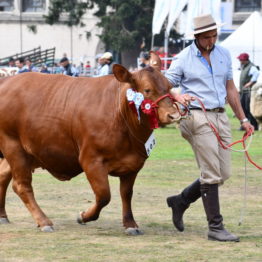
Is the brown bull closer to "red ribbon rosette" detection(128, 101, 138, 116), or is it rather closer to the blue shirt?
"red ribbon rosette" detection(128, 101, 138, 116)

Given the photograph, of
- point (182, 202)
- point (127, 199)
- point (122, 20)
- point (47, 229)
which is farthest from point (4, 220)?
point (122, 20)

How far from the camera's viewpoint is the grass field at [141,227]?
7.86m

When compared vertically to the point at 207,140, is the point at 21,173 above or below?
below

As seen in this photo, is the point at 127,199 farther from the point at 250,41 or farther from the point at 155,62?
the point at 250,41

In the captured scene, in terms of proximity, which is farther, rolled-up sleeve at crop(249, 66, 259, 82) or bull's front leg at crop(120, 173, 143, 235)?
rolled-up sleeve at crop(249, 66, 259, 82)

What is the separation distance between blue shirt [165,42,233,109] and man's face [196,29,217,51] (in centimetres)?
7

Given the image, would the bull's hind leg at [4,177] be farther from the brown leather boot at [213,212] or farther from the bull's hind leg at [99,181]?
the brown leather boot at [213,212]

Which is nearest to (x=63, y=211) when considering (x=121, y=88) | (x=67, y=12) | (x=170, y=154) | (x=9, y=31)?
(x=121, y=88)

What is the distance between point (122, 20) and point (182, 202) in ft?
153

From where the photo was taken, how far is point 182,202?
928cm

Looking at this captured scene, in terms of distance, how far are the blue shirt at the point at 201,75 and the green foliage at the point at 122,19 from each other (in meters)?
44.7

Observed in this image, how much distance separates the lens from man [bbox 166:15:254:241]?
8.60 meters

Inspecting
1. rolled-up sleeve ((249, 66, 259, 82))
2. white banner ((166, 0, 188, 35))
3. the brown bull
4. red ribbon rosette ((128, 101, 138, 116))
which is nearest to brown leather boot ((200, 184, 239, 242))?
the brown bull

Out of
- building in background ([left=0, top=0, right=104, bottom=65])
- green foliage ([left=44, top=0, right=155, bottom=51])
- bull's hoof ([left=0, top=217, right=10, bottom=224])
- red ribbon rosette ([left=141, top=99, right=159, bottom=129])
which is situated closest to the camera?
red ribbon rosette ([left=141, top=99, right=159, bottom=129])
